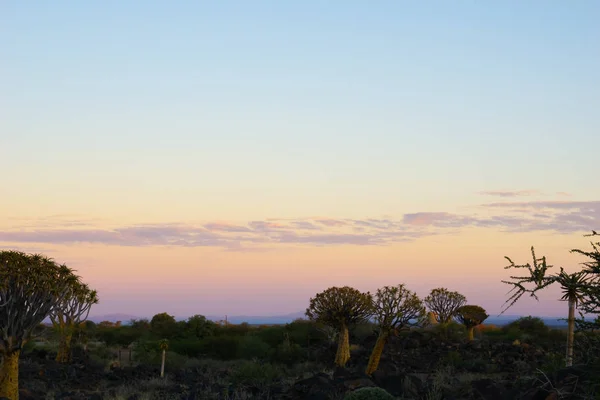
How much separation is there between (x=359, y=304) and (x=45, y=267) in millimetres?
14635

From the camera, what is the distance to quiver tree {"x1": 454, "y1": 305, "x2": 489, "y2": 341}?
4519cm

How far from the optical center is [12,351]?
64.2ft

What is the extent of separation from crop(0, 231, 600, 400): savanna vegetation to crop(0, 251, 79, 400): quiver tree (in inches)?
1.2

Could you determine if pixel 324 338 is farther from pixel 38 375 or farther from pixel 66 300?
pixel 66 300

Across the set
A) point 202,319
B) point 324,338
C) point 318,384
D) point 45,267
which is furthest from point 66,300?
point 202,319

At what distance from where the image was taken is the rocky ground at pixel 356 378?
656 inches

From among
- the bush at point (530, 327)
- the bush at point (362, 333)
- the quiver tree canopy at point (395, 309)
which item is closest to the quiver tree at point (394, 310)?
the quiver tree canopy at point (395, 309)

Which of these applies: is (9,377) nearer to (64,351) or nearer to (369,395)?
(369,395)

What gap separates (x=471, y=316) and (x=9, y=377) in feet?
107

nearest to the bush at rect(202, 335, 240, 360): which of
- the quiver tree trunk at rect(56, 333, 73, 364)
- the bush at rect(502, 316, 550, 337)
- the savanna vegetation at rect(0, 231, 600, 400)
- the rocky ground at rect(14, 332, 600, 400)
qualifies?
the savanna vegetation at rect(0, 231, 600, 400)

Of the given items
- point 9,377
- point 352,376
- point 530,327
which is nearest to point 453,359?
point 352,376

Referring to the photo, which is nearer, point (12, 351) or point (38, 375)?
point (12, 351)

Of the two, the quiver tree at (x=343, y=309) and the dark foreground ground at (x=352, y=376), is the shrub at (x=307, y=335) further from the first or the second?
the quiver tree at (x=343, y=309)

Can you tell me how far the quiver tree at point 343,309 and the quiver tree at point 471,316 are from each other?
→ 1542 centimetres
